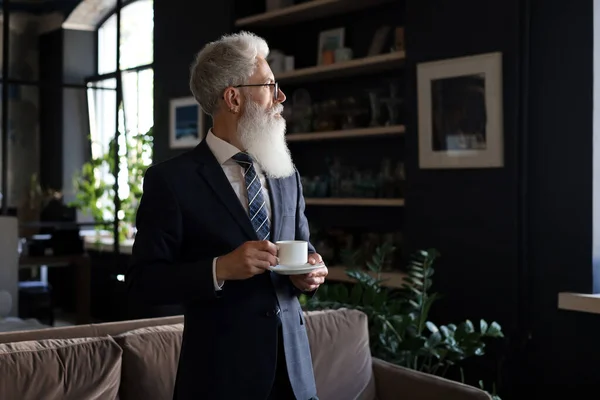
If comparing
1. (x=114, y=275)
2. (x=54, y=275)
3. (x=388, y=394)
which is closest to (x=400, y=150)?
(x=388, y=394)

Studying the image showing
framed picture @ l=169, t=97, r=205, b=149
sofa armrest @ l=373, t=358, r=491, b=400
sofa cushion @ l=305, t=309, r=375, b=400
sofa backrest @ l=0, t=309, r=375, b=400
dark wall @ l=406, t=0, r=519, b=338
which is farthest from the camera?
framed picture @ l=169, t=97, r=205, b=149

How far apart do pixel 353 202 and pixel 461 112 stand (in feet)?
2.81

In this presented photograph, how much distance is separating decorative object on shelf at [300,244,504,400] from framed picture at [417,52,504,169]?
476 millimetres

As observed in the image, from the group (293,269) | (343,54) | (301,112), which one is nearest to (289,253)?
(293,269)

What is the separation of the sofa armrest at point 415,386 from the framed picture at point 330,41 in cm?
220

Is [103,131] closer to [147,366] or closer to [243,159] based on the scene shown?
[147,366]

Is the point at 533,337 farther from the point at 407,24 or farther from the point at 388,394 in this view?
the point at 407,24

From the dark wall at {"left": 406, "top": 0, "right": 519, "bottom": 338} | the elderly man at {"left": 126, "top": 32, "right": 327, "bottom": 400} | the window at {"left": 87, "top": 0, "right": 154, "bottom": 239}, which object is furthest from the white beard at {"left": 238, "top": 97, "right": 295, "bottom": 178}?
the window at {"left": 87, "top": 0, "right": 154, "bottom": 239}

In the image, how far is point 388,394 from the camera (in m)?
2.98

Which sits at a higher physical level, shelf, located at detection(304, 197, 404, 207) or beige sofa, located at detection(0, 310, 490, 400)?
shelf, located at detection(304, 197, 404, 207)

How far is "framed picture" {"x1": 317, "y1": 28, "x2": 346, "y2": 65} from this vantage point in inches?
187

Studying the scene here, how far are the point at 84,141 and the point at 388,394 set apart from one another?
419 cm

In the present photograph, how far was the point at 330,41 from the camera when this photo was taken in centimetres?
480

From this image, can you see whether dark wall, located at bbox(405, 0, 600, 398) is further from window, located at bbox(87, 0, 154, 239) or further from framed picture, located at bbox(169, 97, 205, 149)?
window, located at bbox(87, 0, 154, 239)
